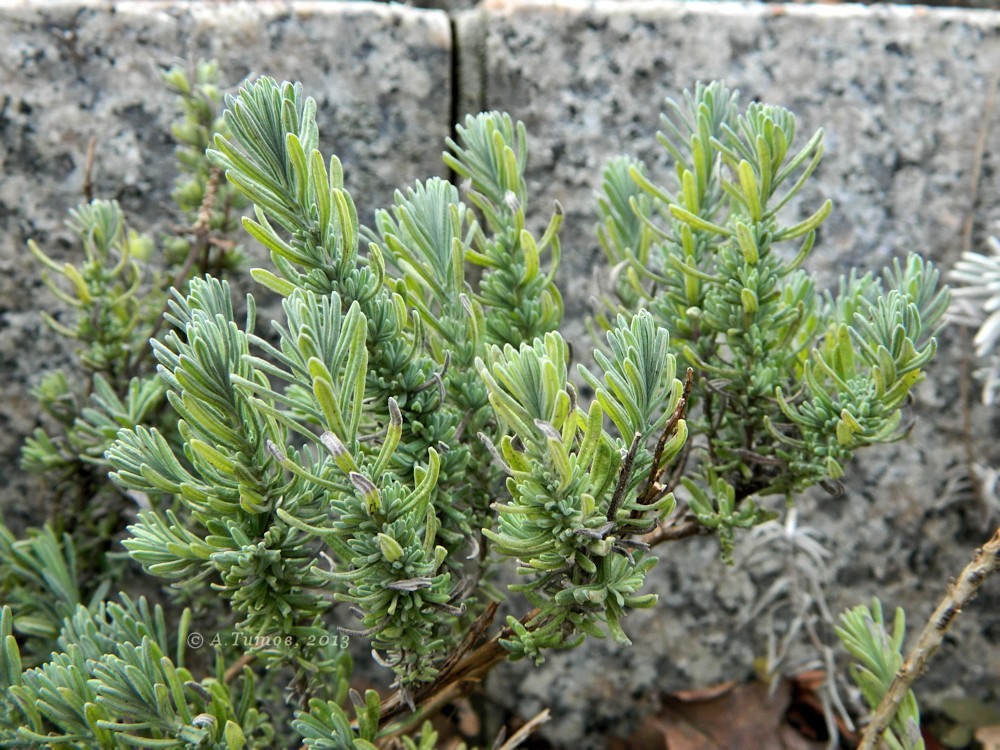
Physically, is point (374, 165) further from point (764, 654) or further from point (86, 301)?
point (764, 654)

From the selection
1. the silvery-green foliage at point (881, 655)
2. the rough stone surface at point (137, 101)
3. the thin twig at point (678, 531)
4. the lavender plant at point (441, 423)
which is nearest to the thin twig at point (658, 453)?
the lavender plant at point (441, 423)

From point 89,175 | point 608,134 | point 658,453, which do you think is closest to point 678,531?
point 658,453

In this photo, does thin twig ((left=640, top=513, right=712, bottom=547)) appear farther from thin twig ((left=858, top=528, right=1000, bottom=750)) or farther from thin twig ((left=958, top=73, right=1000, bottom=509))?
thin twig ((left=958, top=73, right=1000, bottom=509))

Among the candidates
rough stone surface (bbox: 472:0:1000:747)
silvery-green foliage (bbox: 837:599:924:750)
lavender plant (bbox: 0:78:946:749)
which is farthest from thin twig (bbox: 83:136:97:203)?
silvery-green foliage (bbox: 837:599:924:750)

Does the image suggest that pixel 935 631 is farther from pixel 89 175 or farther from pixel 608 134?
pixel 89 175

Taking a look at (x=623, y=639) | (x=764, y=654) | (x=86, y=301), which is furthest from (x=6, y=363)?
(x=764, y=654)

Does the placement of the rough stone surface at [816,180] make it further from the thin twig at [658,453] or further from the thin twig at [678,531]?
the thin twig at [658,453]

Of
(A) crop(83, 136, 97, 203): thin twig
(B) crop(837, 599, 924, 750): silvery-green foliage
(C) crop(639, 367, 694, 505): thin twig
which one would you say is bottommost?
(B) crop(837, 599, 924, 750): silvery-green foliage
